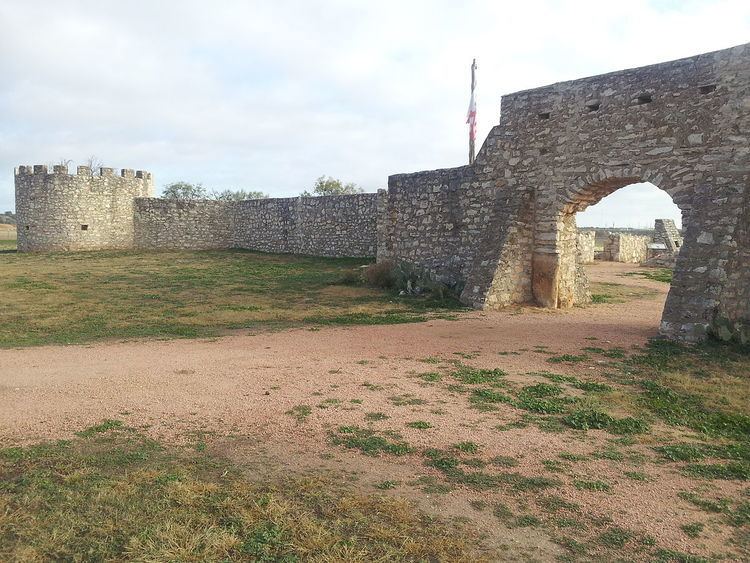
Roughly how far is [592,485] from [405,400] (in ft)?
7.41

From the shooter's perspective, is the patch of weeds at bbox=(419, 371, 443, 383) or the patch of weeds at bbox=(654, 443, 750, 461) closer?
the patch of weeds at bbox=(654, 443, 750, 461)

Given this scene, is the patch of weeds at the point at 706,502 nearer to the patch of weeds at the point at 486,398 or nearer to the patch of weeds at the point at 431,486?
the patch of weeds at the point at 431,486

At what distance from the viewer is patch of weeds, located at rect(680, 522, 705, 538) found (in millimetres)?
3249

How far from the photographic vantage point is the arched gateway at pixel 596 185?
8625 mm

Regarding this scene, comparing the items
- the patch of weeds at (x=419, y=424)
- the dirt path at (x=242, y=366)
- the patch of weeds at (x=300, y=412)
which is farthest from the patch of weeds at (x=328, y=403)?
the patch of weeds at (x=419, y=424)

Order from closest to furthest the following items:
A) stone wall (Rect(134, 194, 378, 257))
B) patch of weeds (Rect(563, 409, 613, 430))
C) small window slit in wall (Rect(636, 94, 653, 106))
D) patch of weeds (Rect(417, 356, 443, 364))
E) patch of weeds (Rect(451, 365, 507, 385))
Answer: patch of weeds (Rect(563, 409, 613, 430)) < patch of weeds (Rect(451, 365, 507, 385)) < patch of weeds (Rect(417, 356, 443, 364)) < small window slit in wall (Rect(636, 94, 653, 106)) < stone wall (Rect(134, 194, 378, 257))

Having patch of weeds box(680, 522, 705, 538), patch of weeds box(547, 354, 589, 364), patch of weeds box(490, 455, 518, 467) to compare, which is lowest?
patch of weeds box(680, 522, 705, 538)

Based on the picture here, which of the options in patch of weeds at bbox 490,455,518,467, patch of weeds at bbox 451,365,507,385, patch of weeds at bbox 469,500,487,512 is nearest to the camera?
patch of weeds at bbox 469,500,487,512

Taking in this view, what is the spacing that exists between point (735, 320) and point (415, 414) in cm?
630

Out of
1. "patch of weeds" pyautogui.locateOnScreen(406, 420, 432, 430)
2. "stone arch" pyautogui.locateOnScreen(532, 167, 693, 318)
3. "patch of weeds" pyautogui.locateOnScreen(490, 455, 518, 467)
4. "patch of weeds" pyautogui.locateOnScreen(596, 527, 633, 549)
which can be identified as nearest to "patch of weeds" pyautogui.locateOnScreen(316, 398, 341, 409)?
"patch of weeds" pyautogui.locateOnScreen(406, 420, 432, 430)

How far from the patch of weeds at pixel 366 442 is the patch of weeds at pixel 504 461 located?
2.30 feet

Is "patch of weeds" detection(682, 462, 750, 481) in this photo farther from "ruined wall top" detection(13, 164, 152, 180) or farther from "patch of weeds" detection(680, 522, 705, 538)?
"ruined wall top" detection(13, 164, 152, 180)

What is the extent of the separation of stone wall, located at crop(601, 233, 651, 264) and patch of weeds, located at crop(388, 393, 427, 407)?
27093 mm

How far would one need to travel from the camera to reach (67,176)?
26359mm
